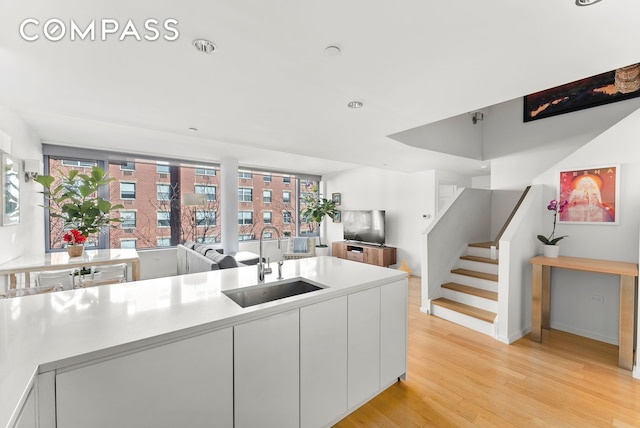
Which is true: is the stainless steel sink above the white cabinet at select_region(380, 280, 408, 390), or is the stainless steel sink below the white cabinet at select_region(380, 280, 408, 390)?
above

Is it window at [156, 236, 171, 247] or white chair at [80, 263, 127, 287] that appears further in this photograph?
window at [156, 236, 171, 247]

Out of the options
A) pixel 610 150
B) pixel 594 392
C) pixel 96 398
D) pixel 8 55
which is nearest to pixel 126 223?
pixel 8 55

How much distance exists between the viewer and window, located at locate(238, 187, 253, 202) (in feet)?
21.7

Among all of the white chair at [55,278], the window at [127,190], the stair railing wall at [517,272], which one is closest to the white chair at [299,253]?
the window at [127,190]

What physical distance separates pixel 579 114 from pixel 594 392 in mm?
3471

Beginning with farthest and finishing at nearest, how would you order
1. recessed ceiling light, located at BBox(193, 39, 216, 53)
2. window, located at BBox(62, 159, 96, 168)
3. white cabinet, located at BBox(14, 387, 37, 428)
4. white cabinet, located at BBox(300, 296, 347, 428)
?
window, located at BBox(62, 159, 96, 168)
white cabinet, located at BBox(300, 296, 347, 428)
recessed ceiling light, located at BBox(193, 39, 216, 53)
white cabinet, located at BBox(14, 387, 37, 428)

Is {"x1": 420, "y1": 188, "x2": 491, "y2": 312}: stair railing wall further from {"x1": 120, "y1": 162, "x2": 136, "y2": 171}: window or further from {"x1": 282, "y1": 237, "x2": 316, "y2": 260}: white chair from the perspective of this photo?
{"x1": 120, "y1": 162, "x2": 136, "y2": 171}: window

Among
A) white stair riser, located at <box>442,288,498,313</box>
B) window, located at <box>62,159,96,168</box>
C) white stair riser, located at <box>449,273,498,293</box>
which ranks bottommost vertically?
white stair riser, located at <box>442,288,498,313</box>

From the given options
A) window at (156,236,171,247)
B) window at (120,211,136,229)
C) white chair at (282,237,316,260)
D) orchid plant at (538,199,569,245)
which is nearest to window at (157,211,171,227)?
window at (156,236,171,247)

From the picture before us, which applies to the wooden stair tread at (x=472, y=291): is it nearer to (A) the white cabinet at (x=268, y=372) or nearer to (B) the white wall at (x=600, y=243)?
(B) the white wall at (x=600, y=243)

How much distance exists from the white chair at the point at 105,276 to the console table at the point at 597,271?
480 cm

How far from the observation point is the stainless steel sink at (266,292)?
5.72 ft

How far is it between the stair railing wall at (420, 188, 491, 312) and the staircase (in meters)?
0.12

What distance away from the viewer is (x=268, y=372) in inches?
54.3
